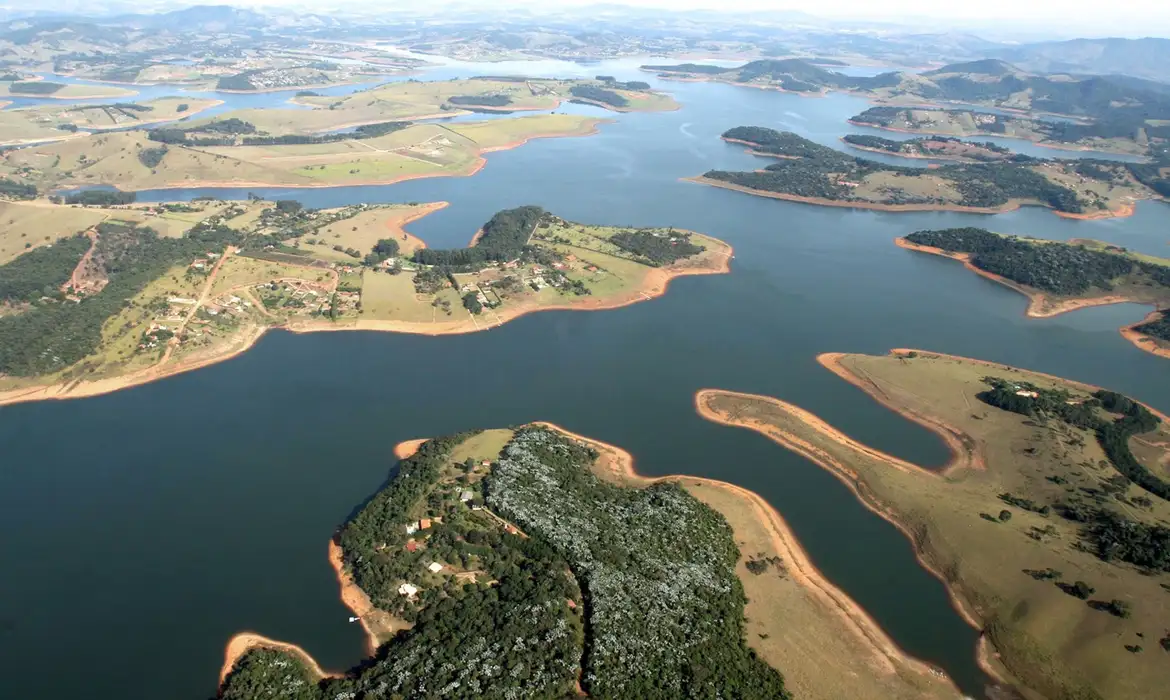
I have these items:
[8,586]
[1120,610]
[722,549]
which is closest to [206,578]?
[8,586]

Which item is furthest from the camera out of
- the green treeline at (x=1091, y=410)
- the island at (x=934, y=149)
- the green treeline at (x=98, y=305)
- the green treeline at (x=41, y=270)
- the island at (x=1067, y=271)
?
the island at (x=934, y=149)

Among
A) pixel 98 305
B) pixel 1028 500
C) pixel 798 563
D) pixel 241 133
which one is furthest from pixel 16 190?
pixel 1028 500

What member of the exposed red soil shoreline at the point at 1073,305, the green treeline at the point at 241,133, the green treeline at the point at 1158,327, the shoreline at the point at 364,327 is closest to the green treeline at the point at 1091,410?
the exposed red soil shoreline at the point at 1073,305

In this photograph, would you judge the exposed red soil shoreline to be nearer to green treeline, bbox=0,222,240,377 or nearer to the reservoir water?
the reservoir water

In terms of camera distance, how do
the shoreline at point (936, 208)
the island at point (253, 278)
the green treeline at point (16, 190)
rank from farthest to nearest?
the shoreline at point (936, 208) → the green treeline at point (16, 190) → the island at point (253, 278)

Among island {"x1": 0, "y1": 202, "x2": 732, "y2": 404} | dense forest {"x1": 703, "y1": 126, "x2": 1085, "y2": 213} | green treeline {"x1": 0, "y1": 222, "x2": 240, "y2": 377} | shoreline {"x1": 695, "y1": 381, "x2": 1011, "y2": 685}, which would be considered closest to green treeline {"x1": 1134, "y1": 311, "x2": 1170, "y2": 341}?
shoreline {"x1": 695, "y1": 381, "x2": 1011, "y2": 685}

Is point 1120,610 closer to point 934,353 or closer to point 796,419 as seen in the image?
point 796,419

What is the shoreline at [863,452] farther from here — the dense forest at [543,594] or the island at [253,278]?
the island at [253,278]

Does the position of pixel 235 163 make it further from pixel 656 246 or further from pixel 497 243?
pixel 656 246
